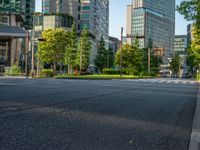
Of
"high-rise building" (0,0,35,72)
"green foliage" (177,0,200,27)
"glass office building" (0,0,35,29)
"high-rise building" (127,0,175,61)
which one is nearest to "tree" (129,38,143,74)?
"high-rise building" (0,0,35,72)

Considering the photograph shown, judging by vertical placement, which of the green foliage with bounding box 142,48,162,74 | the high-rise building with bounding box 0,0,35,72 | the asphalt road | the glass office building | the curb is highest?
the glass office building

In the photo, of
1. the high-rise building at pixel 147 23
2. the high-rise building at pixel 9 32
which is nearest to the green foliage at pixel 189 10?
the high-rise building at pixel 9 32

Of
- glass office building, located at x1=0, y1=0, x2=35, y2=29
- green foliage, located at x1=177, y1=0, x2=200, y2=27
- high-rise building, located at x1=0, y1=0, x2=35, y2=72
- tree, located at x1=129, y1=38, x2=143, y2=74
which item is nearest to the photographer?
green foliage, located at x1=177, y1=0, x2=200, y2=27

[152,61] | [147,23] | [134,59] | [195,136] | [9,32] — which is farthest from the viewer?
[147,23]

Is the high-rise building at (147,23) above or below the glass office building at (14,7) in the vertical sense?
above

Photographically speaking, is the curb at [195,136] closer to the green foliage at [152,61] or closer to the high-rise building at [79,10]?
the green foliage at [152,61]

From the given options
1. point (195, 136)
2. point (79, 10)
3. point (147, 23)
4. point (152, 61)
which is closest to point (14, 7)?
point (79, 10)

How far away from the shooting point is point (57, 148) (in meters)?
4.43

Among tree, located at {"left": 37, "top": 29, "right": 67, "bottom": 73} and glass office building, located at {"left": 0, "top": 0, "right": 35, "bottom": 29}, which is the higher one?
glass office building, located at {"left": 0, "top": 0, "right": 35, "bottom": 29}

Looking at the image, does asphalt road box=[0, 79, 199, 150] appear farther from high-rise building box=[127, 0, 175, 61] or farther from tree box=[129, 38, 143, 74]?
high-rise building box=[127, 0, 175, 61]

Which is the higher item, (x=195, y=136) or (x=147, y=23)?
(x=147, y=23)

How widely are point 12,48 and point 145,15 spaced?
99.9 m

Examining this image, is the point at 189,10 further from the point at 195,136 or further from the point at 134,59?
the point at 134,59

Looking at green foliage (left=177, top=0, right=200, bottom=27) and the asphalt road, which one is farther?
green foliage (left=177, top=0, right=200, bottom=27)
